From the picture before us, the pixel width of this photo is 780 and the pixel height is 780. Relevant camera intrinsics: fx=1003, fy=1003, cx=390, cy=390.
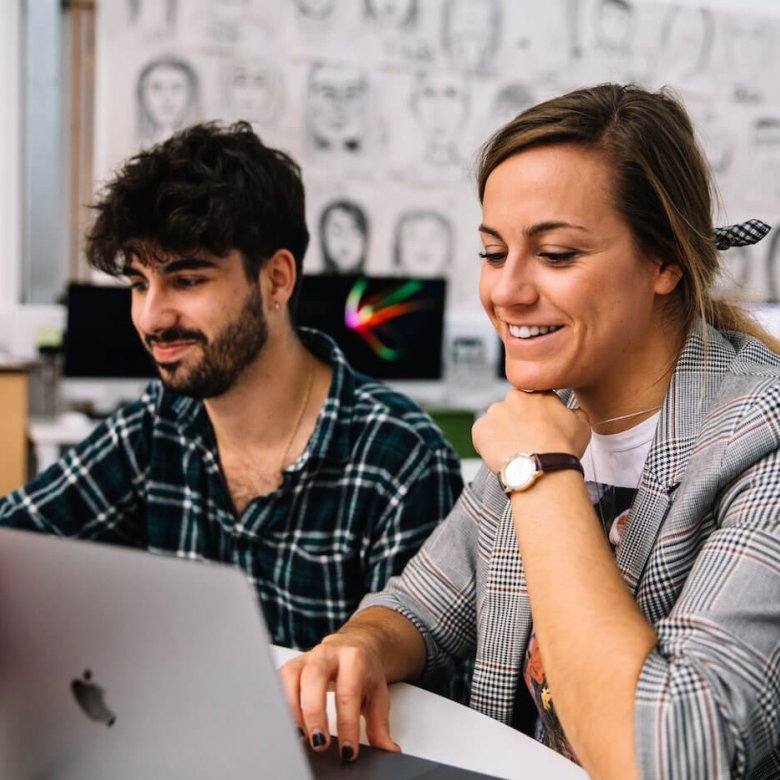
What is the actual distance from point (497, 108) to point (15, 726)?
4164 mm

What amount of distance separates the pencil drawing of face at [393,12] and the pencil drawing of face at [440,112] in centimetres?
23

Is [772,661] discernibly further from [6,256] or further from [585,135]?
[6,256]

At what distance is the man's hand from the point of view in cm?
98

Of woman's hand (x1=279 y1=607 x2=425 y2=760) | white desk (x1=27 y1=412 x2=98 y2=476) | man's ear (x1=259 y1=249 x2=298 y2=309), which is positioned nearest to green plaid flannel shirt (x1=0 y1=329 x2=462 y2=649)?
man's ear (x1=259 y1=249 x2=298 y2=309)

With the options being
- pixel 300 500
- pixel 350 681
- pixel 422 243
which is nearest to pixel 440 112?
pixel 422 243

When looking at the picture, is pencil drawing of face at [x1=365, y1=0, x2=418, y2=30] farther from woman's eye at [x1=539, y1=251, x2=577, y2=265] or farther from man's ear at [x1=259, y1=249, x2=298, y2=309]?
woman's eye at [x1=539, y1=251, x2=577, y2=265]

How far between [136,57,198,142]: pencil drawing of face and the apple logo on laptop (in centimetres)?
363

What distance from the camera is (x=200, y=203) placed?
5.69 feet

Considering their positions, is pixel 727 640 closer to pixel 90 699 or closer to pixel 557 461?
pixel 557 461

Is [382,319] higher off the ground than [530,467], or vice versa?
[530,467]

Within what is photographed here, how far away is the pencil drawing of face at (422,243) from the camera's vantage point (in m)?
4.46

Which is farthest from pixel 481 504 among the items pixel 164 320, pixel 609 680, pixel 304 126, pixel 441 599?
pixel 304 126

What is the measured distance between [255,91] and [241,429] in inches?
107

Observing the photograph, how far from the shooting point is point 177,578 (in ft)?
1.94
